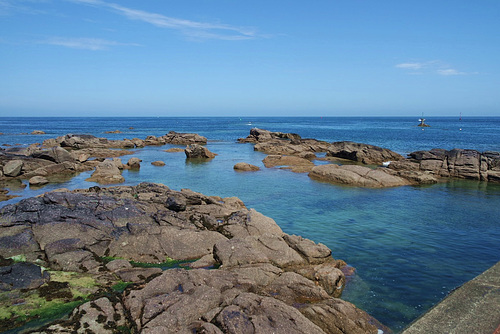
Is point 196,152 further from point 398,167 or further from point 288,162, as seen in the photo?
point 398,167

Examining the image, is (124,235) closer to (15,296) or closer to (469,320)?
(15,296)

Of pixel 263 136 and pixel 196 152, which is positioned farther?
pixel 263 136

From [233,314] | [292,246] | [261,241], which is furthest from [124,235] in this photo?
[233,314]

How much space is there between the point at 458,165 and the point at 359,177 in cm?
1372

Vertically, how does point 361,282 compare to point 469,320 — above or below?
below

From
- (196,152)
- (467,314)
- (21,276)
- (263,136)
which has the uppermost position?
(263,136)

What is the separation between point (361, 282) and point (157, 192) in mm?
16597

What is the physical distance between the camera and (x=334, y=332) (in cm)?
1027

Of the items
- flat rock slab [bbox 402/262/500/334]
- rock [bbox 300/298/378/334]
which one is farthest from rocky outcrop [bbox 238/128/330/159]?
flat rock slab [bbox 402/262/500/334]

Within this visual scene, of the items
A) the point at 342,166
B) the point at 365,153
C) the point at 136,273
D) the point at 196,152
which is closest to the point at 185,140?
the point at 196,152

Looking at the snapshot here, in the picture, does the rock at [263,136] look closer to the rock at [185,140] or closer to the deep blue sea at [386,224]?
the rock at [185,140]

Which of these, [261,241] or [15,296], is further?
[261,241]

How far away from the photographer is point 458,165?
3934 cm

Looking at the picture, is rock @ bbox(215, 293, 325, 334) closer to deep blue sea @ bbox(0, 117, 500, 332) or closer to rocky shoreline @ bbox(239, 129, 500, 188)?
deep blue sea @ bbox(0, 117, 500, 332)
